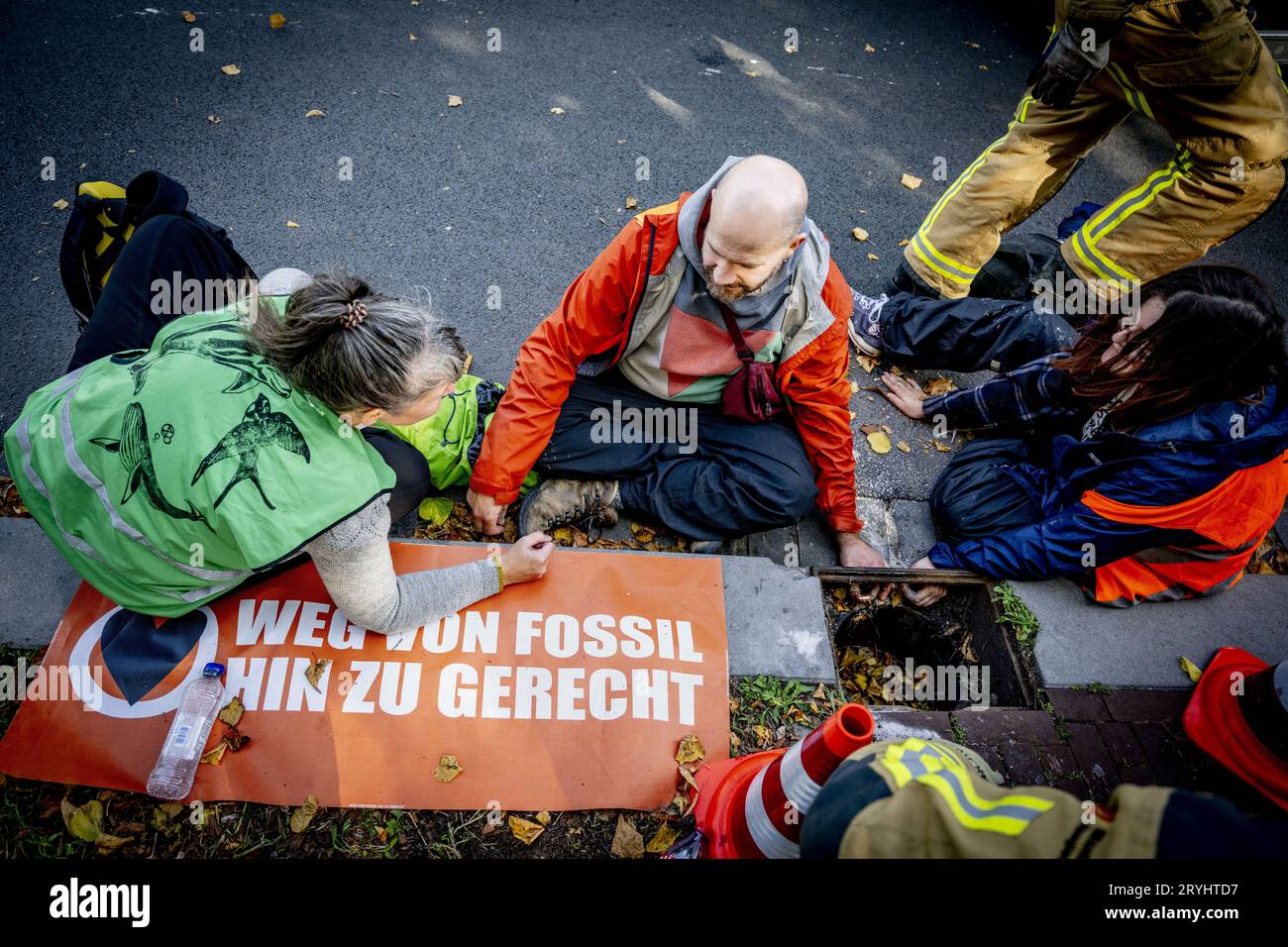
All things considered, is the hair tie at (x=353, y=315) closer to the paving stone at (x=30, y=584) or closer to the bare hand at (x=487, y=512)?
the bare hand at (x=487, y=512)

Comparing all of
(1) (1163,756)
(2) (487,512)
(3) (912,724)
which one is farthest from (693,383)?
(1) (1163,756)

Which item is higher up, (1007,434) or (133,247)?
(133,247)

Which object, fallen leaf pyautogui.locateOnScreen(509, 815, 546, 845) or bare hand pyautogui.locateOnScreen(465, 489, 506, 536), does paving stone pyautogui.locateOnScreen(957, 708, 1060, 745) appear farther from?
bare hand pyautogui.locateOnScreen(465, 489, 506, 536)

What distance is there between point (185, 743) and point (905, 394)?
374 centimetres

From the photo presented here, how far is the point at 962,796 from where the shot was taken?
4.18 feet

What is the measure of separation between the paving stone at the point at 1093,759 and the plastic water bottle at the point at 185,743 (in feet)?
10.8

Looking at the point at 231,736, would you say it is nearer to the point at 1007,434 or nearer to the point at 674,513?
the point at 674,513

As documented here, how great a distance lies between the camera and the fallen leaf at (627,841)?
2570mm

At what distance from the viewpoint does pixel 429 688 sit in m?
2.73

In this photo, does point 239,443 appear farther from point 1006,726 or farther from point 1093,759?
point 1093,759

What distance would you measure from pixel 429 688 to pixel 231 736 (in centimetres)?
68

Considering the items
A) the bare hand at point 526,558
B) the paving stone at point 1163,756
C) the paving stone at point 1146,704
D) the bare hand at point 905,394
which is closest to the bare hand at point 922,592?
the paving stone at point 1146,704
